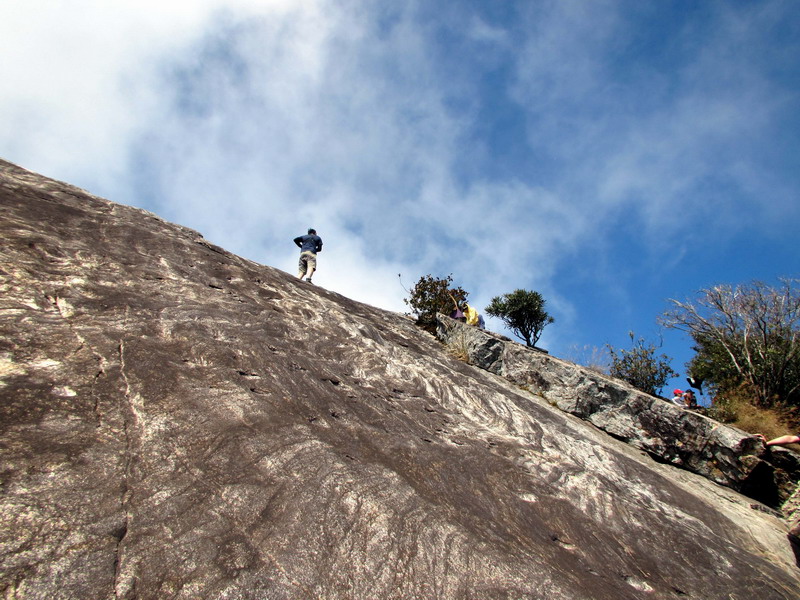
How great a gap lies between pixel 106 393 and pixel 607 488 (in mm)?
6512

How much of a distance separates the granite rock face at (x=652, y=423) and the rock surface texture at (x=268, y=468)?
77cm

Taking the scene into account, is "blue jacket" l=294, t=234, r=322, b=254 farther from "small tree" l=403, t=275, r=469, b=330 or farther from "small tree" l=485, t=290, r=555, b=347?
"small tree" l=485, t=290, r=555, b=347

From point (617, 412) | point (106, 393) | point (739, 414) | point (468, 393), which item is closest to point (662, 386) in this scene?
point (739, 414)

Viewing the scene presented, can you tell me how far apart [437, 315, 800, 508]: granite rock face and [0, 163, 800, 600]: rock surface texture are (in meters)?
0.77

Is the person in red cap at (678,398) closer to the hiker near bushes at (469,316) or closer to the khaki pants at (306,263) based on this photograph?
the hiker near bushes at (469,316)

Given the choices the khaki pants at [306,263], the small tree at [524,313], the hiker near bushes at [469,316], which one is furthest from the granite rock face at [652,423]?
the small tree at [524,313]

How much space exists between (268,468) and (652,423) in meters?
9.15

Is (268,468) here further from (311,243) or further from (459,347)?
(311,243)

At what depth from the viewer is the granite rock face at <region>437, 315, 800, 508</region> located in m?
9.20

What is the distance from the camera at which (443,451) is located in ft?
19.4

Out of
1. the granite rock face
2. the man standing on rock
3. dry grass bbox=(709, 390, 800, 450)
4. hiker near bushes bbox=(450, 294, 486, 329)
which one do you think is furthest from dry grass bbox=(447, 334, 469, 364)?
dry grass bbox=(709, 390, 800, 450)

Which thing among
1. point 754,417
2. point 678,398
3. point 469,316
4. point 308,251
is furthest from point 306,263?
point 754,417


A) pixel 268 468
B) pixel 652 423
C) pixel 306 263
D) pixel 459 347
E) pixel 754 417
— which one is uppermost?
pixel 306 263

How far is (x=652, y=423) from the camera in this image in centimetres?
1007
